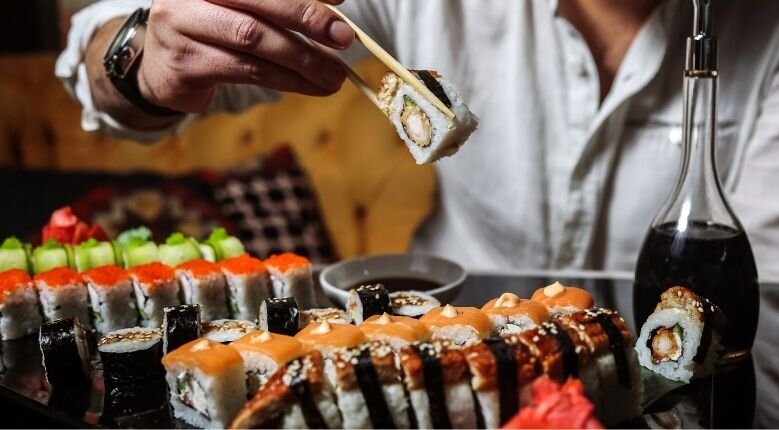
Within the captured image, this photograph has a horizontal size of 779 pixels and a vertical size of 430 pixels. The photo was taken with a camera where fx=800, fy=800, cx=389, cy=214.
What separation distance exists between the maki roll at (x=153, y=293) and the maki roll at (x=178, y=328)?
24cm

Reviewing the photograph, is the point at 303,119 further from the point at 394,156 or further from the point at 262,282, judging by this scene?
the point at 262,282

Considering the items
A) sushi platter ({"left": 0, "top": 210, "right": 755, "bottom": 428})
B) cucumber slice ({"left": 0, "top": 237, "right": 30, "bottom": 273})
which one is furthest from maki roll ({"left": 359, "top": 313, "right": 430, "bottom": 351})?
cucumber slice ({"left": 0, "top": 237, "right": 30, "bottom": 273})

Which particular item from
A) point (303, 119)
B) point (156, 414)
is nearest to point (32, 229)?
point (303, 119)

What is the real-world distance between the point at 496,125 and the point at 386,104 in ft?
3.41

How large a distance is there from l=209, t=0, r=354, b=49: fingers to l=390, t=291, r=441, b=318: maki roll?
0.48m

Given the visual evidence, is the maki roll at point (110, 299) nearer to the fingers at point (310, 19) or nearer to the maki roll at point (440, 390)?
the fingers at point (310, 19)

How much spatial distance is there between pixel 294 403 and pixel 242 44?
0.75 m

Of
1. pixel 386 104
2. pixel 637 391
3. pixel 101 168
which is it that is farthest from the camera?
pixel 101 168

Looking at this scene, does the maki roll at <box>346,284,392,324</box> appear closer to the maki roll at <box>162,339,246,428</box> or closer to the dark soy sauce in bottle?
the maki roll at <box>162,339,246,428</box>

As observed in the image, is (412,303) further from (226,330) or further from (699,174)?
(699,174)

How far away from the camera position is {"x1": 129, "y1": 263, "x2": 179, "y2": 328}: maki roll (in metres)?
1.59

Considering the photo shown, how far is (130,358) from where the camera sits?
1328mm

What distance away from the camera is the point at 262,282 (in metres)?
1.66

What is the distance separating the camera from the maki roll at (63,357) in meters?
1.33
